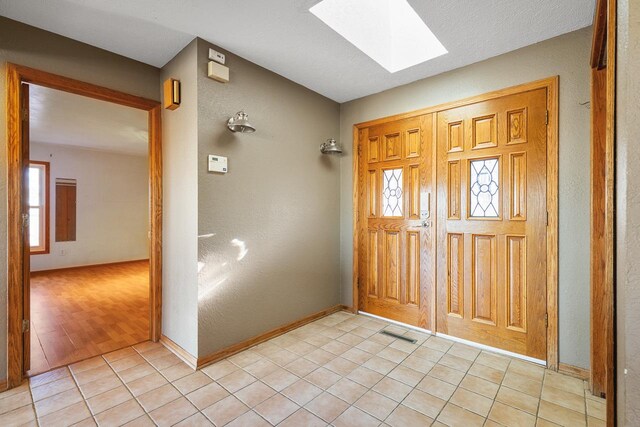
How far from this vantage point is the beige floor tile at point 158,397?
5.92 feet

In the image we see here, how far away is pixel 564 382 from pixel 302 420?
1.82 meters

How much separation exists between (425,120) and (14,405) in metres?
3.67

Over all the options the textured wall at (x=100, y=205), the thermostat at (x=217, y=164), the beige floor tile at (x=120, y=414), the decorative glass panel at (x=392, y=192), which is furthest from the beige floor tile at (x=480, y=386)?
the textured wall at (x=100, y=205)

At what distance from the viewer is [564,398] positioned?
1876mm

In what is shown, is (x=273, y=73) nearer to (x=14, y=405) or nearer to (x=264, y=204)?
(x=264, y=204)

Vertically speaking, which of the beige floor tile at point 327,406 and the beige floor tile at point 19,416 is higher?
the beige floor tile at point 19,416

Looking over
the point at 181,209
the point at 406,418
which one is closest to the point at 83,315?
the point at 181,209

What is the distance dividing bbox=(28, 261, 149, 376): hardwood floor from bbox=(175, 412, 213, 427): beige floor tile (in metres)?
1.33

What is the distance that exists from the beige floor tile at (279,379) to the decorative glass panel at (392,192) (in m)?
1.81

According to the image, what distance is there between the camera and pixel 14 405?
180 centimetres

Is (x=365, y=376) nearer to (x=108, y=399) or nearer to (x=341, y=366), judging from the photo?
(x=341, y=366)

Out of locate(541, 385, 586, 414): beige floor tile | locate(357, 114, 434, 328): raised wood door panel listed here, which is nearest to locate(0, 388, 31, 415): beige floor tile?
locate(357, 114, 434, 328): raised wood door panel

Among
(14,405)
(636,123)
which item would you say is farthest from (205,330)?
(636,123)

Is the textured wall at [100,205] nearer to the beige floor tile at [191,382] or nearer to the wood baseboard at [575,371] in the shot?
the beige floor tile at [191,382]
